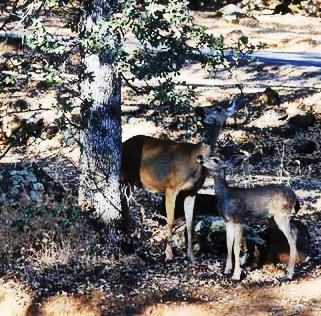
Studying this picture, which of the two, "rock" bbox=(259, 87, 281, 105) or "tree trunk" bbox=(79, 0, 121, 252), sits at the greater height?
"tree trunk" bbox=(79, 0, 121, 252)

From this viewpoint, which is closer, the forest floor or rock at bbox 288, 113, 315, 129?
the forest floor

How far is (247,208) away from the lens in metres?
10.3

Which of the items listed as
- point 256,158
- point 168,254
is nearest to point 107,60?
point 168,254

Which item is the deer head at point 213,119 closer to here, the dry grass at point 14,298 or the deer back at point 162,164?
the deer back at point 162,164

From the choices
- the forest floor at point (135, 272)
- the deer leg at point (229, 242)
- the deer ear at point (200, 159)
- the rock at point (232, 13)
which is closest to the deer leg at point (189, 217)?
the forest floor at point (135, 272)

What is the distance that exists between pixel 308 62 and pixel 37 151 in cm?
1053

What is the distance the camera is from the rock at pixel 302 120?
63.2 feet

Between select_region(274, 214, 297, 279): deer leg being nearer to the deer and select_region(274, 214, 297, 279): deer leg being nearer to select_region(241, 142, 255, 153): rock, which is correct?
the deer

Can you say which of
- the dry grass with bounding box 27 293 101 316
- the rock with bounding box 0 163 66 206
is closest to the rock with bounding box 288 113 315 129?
the rock with bounding box 0 163 66 206

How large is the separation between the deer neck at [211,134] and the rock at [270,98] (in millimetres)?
9923

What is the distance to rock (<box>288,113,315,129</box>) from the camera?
1925 centimetres

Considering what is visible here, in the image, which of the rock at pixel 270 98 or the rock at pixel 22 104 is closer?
the rock at pixel 22 104

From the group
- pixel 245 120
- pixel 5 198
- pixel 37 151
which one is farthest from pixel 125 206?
pixel 245 120

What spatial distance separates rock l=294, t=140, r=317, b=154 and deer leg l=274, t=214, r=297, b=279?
760 centimetres
